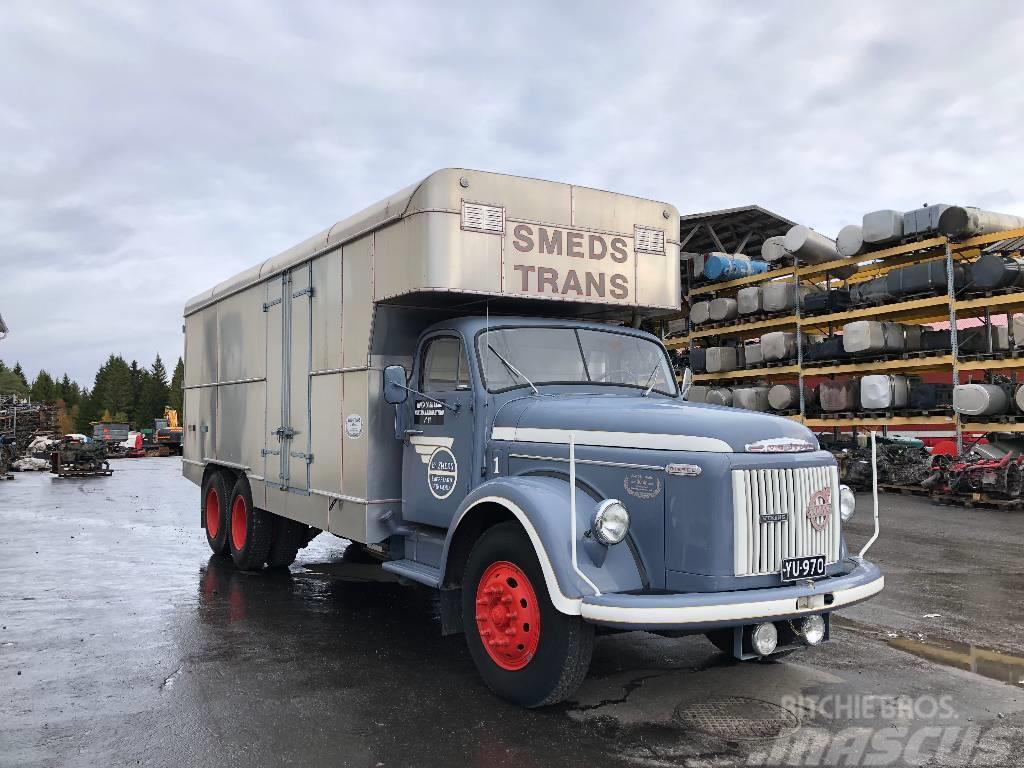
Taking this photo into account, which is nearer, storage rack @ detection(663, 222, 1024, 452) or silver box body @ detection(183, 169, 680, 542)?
silver box body @ detection(183, 169, 680, 542)

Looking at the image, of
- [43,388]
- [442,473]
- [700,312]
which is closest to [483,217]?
[442,473]

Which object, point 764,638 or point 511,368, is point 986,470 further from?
point 764,638

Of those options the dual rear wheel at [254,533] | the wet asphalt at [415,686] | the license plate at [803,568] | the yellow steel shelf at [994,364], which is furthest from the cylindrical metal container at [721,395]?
the license plate at [803,568]

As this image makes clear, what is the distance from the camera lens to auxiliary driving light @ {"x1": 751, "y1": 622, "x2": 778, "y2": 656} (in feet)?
13.9

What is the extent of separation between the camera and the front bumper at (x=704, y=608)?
3.90 m

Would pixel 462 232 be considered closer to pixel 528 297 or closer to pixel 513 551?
pixel 528 297

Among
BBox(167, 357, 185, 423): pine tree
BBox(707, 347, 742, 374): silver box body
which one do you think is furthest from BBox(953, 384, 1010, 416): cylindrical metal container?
BBox(167, 357, 185, 423): pine tree

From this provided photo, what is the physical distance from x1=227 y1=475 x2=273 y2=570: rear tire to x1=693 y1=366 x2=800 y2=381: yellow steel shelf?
1331cm

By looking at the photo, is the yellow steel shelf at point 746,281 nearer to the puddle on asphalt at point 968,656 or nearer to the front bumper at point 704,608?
the puddle on asphalt at point 968,656

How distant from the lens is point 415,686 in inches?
195

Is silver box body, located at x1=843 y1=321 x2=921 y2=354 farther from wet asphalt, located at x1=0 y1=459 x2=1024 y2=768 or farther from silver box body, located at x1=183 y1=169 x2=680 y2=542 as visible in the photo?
silver box body, located at x1=183 y1=169 x2=680 y2=542

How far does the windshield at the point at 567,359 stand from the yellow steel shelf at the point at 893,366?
11815 mm

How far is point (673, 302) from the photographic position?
6660 mm

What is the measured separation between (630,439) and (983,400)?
1251 centimetres
